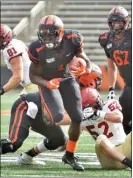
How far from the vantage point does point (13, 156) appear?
5496mm

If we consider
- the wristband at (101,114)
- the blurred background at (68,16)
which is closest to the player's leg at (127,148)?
the wristband at (101,114)

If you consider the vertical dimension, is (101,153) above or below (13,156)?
above

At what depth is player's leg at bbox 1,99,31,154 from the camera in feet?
Result: 16.0

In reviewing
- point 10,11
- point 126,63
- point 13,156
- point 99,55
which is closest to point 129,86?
point 126,63

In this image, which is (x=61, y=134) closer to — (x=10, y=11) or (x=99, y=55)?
(x=99, y=55)

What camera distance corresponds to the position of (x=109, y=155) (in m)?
4.54

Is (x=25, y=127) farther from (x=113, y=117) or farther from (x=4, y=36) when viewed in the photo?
(x=4, y=36)

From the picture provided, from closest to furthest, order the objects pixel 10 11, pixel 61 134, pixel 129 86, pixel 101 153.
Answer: pixel 101 153 < pixel 61 134 < pixel 129 86 < pixel 10 11

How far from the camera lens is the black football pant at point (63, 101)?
4.71 meters

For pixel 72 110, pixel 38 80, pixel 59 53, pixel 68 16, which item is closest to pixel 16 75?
pixel 38 80

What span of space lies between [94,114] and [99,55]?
10.8 metres

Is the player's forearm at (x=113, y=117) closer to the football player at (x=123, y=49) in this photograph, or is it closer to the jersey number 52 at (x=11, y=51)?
the football player at (x=123, y=49)

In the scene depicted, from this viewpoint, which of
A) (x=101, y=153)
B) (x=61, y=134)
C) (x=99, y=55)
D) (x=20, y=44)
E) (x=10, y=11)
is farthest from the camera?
(x=10, y=11)

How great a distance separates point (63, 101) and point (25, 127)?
36cm
